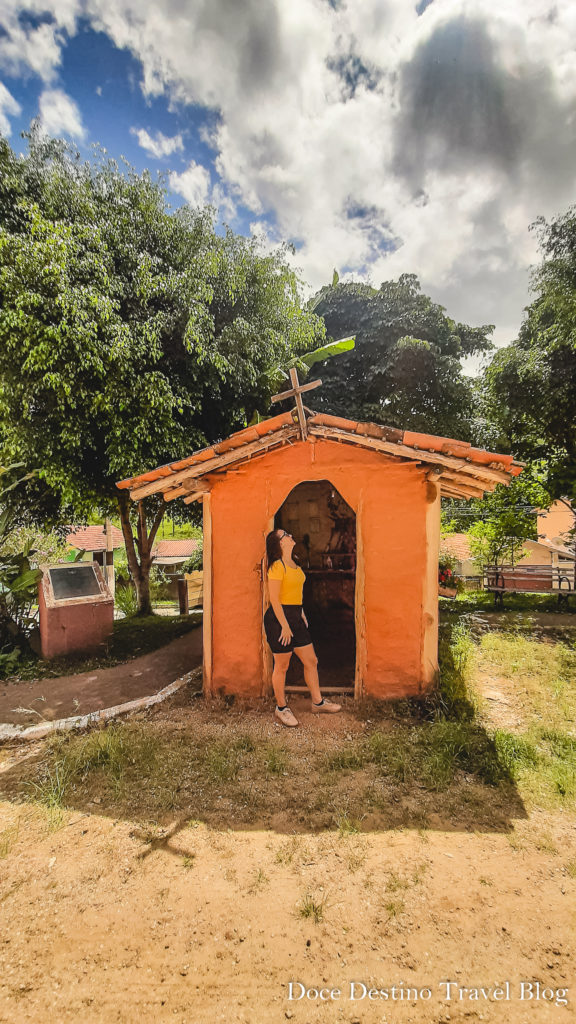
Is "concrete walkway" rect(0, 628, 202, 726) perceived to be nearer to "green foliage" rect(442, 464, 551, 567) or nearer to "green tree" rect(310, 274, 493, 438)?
"green tree" rect(310, 274, 493, 438)

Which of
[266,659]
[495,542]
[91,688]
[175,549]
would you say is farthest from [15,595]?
[175,549]

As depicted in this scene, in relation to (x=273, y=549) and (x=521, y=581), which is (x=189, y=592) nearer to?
(x=273, y=549)

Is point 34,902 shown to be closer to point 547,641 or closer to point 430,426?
point 547,641

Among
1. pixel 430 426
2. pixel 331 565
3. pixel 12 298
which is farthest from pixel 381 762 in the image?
pixel 430 426

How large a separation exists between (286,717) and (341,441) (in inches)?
132

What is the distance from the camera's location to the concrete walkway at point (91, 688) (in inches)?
219

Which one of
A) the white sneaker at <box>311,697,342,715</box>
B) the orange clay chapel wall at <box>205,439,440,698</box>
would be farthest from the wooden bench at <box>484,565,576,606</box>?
the white sneaker at <box>311,697,342,715</box>

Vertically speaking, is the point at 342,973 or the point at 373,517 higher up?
the point at 373,517

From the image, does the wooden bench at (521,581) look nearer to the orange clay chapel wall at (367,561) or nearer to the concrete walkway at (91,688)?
the orange clay chapel wall at (367,561)

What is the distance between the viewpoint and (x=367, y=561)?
17.1 feet

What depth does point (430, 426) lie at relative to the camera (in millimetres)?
13133

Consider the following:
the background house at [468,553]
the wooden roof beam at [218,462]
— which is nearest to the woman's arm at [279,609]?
the wooden roof beam at [218,462]

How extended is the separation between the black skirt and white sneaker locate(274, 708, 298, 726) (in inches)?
27.2

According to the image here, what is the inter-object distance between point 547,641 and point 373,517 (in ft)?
18.3
